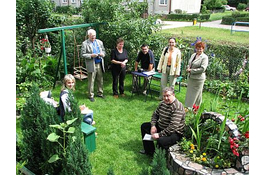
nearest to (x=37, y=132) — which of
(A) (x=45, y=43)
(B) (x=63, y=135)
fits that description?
(B) (x=63, y=135)

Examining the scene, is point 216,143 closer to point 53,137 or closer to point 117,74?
point 53,137

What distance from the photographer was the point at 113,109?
6.21 metres

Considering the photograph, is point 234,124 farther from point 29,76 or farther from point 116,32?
point 29,76

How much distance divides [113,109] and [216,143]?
3101 millimetres

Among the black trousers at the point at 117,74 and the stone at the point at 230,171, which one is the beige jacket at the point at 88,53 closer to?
the black trousers at the point at 117,74

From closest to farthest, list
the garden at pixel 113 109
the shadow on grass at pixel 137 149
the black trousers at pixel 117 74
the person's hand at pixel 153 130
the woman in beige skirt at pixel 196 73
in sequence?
the garden at pixel 113 109, the person's hand at pixel 153 130, the shadow on grass at pixel 137 149, the woman in beige skirt at pixel 196 73, the black trousers at pixel 117 74

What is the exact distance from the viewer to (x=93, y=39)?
20.4ft

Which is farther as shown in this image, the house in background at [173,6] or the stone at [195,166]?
the house in background at [173,6]

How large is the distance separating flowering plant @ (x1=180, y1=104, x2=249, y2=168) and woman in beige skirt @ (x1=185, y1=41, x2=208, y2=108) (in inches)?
59.3

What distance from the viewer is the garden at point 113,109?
3111mm

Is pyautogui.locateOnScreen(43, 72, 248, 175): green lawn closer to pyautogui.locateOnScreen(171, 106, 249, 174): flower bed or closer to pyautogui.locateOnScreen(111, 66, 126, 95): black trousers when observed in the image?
pyautogui.locateOnScreen(111, 66, 126, 95): black trousers

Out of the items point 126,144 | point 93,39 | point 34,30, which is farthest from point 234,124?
point 34,30

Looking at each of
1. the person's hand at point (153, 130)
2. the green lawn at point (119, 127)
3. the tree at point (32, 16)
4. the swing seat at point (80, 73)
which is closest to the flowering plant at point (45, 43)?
the tree at point (32, 16)

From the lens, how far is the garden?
10.2 ft
